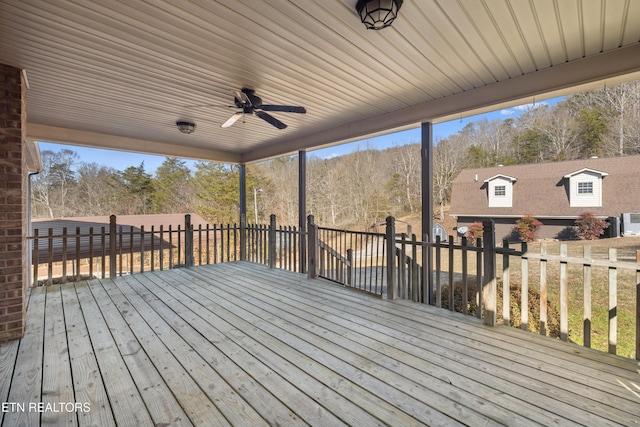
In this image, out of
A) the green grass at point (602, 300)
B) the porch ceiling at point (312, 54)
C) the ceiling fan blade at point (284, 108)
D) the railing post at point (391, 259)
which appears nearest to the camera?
the porch ceiling at point (312, 54)

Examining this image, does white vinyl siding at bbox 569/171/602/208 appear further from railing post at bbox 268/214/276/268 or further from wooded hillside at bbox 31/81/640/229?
railing post at bbox 268/214/276/268

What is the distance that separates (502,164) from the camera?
9453 mm

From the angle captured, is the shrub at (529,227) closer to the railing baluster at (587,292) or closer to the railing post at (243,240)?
the railing baluster at (587,292)

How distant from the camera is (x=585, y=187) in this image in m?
7.66

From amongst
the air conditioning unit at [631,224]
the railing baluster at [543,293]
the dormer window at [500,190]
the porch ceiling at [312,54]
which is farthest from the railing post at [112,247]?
the air conditioning unit at [631,224]

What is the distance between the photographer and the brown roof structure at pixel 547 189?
692 cm

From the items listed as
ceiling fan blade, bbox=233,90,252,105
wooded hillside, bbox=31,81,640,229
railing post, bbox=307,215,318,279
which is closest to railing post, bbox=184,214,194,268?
railing post, bbox=307,215,318,279

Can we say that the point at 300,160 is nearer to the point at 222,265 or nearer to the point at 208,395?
the point at 222,265

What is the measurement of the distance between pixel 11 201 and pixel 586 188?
11.6 meters

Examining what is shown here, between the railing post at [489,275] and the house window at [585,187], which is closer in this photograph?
the railing post at [489,275]

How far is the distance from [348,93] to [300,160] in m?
2.68

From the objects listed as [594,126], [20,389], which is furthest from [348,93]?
[594,126]

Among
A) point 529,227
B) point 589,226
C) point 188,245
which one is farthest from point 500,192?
point 188,245

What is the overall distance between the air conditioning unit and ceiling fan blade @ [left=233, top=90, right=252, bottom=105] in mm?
8510
